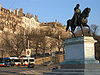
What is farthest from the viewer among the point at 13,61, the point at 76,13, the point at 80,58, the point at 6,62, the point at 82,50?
the point at 13,61

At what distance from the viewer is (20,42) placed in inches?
3280

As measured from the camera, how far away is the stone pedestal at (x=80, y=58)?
22234 mm

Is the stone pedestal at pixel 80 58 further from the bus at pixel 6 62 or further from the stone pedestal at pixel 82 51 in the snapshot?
the bus at pixel 6 62

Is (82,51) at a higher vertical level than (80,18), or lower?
lower

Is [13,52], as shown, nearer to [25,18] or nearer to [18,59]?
[18,59]

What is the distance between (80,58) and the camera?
23.4 m

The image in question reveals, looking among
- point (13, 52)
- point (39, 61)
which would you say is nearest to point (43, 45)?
point (39, 61)

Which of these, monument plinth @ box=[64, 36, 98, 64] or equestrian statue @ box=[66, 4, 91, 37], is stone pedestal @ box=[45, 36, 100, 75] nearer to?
monument plinth @ box=[64, 36, 98, 64]

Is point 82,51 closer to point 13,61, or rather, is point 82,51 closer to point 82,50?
point 82,50

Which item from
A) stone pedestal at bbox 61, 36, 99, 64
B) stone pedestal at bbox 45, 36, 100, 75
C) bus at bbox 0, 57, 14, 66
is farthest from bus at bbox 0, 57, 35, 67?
stone pedestal at bbox 61, 36, 99, 64

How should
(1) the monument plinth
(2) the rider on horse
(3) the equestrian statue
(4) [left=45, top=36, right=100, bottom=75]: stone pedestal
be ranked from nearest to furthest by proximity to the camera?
(4) [left=45, top=36, right=100, bottom=75]: stone pedestal
(1) the monument plinth
(3) the equestrian statue
(2) the rider on horse

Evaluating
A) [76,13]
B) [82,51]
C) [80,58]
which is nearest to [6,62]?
[76,13]

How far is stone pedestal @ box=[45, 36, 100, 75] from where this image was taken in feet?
72.9

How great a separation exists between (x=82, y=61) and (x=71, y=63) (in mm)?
1415
